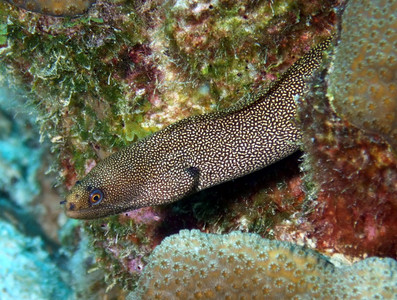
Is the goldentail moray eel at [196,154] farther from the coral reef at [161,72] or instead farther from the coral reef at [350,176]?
the coral reef at [350,176]

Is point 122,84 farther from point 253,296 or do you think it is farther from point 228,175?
point 253,296

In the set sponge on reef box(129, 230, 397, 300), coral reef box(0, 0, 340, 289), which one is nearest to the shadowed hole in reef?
coral reef box(0, 0, 340, 289)

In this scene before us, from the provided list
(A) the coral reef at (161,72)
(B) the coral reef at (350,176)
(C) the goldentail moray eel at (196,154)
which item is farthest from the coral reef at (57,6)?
(B) the coral reef at (350,176)

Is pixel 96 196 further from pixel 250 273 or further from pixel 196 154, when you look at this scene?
pixel 250 273

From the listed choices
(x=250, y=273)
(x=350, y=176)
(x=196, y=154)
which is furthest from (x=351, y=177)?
(x=196, y=154)

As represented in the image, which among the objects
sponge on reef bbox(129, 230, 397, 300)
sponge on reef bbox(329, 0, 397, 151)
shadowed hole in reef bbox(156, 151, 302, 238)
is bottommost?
shadowed hole in reef bbox(156, 151, 302, 238)

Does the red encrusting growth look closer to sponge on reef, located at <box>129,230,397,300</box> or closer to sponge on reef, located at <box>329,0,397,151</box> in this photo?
sponge on reef, located at <box>329,0,397,151</box>
